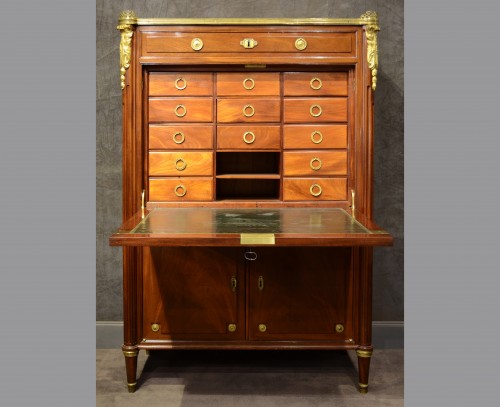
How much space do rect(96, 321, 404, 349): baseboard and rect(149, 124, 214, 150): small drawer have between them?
1584mm

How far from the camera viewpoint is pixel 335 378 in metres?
4.47

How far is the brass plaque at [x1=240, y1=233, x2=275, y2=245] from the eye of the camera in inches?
132

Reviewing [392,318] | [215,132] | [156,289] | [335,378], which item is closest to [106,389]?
[156,289]

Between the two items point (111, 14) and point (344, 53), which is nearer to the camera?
point (344, 53)

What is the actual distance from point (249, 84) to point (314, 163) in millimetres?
677

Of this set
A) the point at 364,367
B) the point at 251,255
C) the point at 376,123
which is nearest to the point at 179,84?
the point at 251,255

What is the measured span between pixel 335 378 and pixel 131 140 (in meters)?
2.10

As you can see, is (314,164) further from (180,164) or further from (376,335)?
(376,335)

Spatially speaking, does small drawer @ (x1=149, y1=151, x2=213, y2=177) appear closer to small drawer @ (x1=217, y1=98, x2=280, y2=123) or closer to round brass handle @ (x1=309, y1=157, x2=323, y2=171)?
small drawer @ (x1=217, y1=98, x2=280, y2=123)

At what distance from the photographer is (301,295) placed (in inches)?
171

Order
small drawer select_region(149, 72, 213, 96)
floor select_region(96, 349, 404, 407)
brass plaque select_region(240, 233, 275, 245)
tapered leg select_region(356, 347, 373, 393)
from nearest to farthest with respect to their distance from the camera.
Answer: brass plaque select_region(240, 233, 275, 245)
floor select_region(96, 349, 404, 407)
tapered leg select_region(356, 347, 373, 393)
small drawer select_region(149, 72, 213, 96)

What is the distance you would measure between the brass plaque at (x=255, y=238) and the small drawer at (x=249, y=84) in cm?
133

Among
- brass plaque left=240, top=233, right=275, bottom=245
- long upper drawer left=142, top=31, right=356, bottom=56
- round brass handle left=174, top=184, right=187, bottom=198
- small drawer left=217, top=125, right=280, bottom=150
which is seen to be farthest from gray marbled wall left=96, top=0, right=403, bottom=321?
brass plaque left=240, top=233, right=275, bottom=245

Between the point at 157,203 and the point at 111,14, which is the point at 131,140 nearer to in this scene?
the point at 157,203
